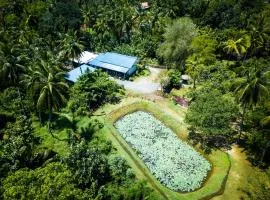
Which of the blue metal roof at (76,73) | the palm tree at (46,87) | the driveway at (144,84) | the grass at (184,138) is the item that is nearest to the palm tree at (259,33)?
the driveway at (144,84)

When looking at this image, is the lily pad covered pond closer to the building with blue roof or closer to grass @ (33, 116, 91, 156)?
grass @ (33, 116, 91, 156)

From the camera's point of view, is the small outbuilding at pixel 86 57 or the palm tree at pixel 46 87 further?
the small outbuilding at pixel 86 57

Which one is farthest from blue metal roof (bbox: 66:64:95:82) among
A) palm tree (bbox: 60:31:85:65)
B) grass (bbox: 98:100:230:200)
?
grass (bbox: 98:100:230:200)

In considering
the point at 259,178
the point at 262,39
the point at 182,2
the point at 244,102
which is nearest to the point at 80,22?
the point at 182,2

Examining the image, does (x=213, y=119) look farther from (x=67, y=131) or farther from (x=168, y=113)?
(x=67, y=131)

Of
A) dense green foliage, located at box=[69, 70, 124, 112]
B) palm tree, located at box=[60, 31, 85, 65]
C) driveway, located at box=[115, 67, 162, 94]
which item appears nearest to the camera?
dense green foliage, located at box=[69, 70, 124, 112]

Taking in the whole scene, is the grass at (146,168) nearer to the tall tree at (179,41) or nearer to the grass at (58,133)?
the grass at (58,133)

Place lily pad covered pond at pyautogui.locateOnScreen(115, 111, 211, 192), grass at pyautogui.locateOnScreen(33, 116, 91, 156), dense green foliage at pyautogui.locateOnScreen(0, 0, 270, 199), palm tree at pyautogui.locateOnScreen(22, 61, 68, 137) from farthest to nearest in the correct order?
grass at pyautogui.locateOnScreen(33, 116, 91, 156), palm tree at pyautogui.locateOnScreen(22, 61, 68, 137), lily pad covered pond at pyautogui.locateOnScreen(115, 111, 211, 192), dense green foliage at pyautogui.locateOnScreen(0, 0, 270, 199)
